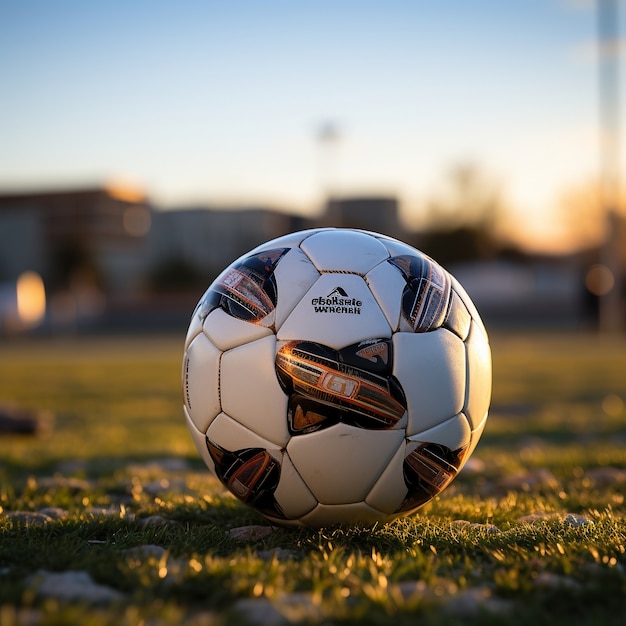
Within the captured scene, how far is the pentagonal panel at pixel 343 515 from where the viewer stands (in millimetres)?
3471

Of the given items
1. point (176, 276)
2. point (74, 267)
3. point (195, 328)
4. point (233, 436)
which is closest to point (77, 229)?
point (74, 267)

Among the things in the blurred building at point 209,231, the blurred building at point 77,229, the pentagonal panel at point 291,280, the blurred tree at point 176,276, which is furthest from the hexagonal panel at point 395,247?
the blurred building at point 209,231

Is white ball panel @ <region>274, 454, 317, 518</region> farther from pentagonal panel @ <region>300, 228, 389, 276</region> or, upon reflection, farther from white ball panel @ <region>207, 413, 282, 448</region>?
pentagonal panel @ <region>300, 228, 389, 276</region>

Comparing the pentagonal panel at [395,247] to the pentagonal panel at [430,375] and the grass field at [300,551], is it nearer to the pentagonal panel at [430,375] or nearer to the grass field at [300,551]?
the pentagonal panel at [430,375]

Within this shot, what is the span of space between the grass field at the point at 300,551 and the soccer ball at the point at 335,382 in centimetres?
22

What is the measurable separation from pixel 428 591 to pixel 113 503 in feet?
7.93

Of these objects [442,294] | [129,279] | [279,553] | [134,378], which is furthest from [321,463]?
[129,279]

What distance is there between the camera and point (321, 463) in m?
3.35

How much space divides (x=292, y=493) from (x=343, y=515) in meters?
0.27

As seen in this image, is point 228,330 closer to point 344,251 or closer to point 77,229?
point 344,251

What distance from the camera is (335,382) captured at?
3273 mm

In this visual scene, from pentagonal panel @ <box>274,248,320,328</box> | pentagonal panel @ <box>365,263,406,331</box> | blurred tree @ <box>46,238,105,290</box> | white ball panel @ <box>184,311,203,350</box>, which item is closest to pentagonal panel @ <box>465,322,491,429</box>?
pentagonal panel @ <box>365,263,406,331</box>

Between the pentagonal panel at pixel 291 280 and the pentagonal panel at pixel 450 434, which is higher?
the pentagonal panel at pixel 291 280

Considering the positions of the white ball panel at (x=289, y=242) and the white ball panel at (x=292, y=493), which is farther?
the white ball panel at (x=289, y=242)
